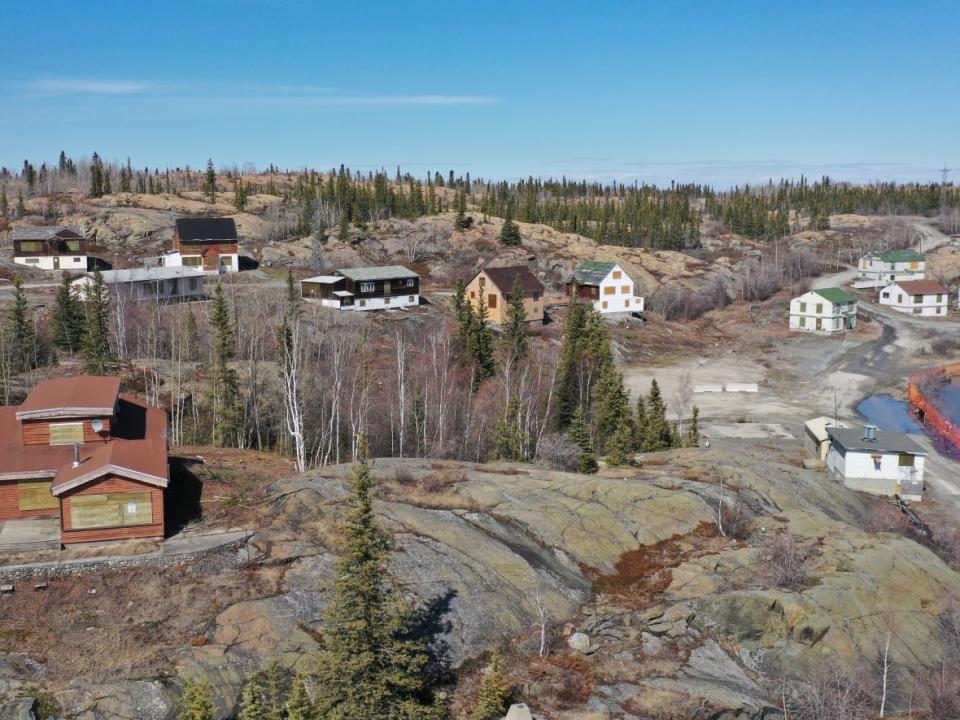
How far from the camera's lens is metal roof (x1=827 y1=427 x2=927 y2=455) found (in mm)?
45719

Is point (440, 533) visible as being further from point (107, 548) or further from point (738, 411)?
point (738, 411)

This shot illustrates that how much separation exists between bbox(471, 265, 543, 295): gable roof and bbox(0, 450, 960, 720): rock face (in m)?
53.6

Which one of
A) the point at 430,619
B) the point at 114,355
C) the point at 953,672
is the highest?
the point at 114,355

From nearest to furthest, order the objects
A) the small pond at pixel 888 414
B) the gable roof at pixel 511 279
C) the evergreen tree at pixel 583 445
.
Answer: the evergreen tree at pixel 583 445 < the small pond at pixel 888 414 < the gable roof at pixel 511 279

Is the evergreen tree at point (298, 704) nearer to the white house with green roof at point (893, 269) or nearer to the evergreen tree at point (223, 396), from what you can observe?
the evergreen tree at point (223, 396)

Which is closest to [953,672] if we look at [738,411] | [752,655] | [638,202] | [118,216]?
[752,655]

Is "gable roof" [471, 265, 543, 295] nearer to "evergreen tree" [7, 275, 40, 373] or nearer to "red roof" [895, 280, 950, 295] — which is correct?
"evergreen tree" [7, 275, 40, 373]

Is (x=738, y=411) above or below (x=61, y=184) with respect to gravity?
below

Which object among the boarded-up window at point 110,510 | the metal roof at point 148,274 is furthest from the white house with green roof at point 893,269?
the boarded-up window at point 110,510

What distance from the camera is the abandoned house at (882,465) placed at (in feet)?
150

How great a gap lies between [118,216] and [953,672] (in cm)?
10997

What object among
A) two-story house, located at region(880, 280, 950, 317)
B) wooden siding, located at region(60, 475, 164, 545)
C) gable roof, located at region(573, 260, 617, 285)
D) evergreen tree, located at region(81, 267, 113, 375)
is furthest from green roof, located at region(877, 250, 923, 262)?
wooden siding, located at region(60, 475, 164, 545)

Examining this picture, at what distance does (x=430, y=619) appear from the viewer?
25.0 meters

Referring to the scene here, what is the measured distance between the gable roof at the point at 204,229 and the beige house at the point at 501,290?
28.8 meters
